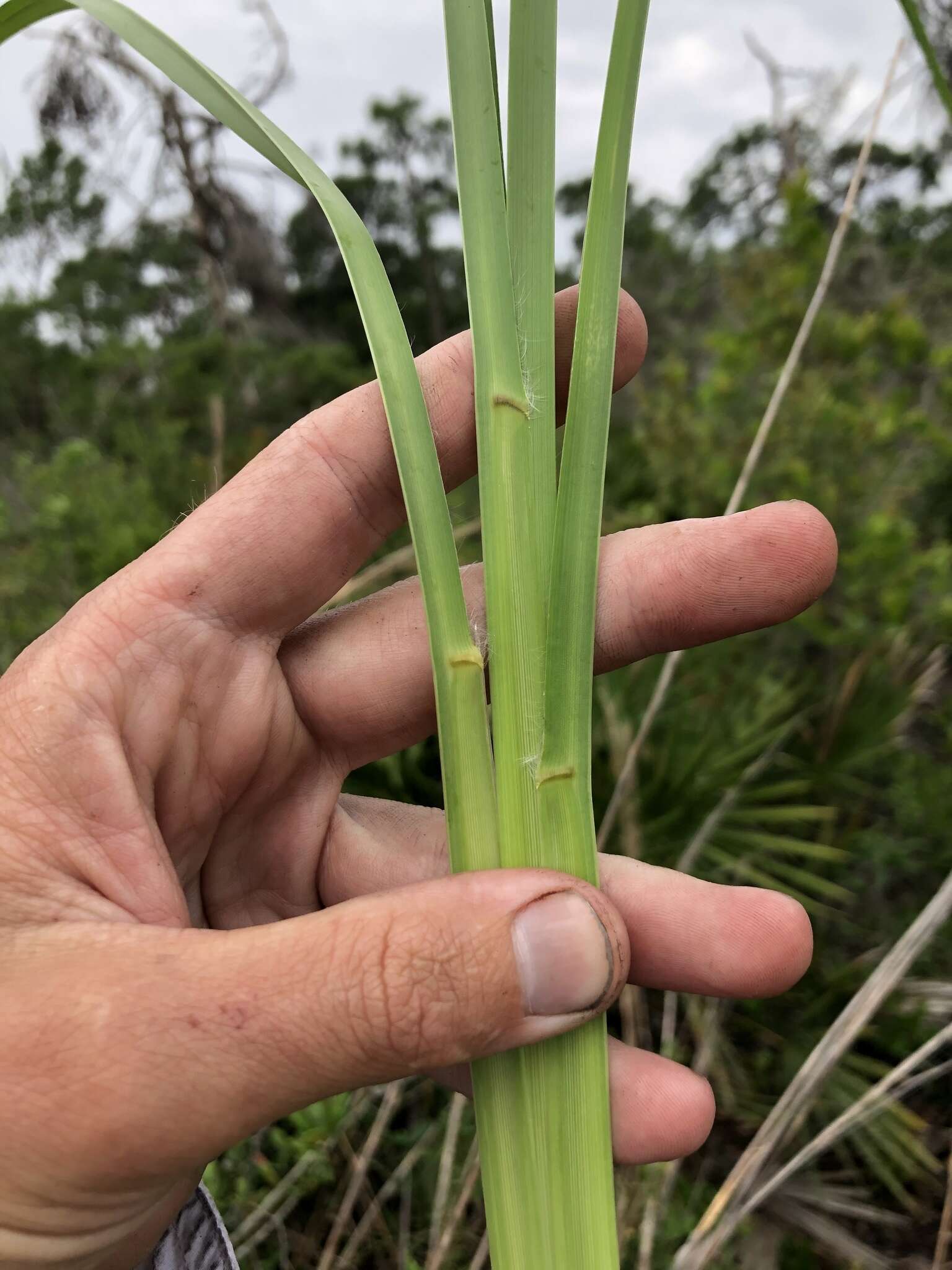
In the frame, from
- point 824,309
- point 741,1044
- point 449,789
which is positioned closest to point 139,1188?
point 449,789

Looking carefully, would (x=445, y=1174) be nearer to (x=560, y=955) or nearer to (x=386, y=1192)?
(x=386, y=1192)

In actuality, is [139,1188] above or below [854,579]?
below

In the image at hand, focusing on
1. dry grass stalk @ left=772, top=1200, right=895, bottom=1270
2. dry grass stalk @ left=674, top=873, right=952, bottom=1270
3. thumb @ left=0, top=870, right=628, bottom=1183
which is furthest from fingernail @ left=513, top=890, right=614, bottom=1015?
dry grass stalk @ left=772, top=1200, right=895, bottom=1270

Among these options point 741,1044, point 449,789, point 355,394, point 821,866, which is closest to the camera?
point 449,789

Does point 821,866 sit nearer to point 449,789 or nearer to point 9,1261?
point 449,789

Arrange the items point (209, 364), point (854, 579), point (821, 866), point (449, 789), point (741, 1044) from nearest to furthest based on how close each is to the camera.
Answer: point (449, 789)
point (741, 1044)
point (821, 866)
point (854, 579)
point (209, 364)

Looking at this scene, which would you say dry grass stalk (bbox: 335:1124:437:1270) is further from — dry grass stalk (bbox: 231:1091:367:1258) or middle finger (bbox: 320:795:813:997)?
middle finger (bbox: 320:795:813:997)

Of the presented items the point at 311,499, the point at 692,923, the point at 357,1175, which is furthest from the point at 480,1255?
the point at 311,499

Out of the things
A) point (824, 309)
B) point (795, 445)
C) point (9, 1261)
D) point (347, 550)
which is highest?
point (824, 309)
